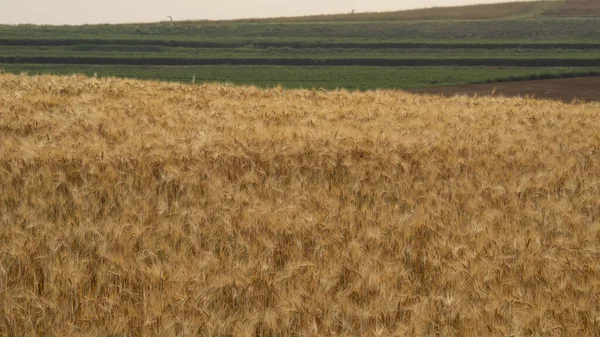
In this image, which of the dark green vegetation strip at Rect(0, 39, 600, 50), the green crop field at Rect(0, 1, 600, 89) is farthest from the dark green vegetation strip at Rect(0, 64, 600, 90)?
the dark green vegetation strip at Rect(0, 39, 600, 50)

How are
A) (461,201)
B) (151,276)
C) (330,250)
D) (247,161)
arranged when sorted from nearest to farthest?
(151,276), (330,250), (461,201), (247,161)

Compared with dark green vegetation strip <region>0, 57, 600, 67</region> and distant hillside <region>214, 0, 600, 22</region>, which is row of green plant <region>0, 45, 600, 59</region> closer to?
dark green vegetation strip <region>0, 57, 600, 67</region>

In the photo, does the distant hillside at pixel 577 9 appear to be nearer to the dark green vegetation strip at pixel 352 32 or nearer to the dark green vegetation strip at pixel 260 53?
the dark green vegetation strip at pixel 352 32

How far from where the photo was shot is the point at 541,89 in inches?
1191

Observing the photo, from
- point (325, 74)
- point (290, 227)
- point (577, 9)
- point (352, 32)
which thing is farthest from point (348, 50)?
point (290, 227)

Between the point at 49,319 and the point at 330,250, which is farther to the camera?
the point at 330,250

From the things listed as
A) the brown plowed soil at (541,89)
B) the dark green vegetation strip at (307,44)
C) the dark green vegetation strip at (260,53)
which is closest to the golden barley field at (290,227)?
the brown plowed soil at (541,89)

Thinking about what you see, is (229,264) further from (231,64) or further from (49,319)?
(231,64)

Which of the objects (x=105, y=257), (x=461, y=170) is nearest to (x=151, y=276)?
(x=105, y=257)

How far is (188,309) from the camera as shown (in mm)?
3865

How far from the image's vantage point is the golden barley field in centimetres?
385

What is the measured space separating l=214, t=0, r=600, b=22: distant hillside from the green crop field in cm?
22

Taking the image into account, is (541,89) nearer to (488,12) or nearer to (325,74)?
(325,74)

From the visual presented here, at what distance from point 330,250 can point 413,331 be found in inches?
54.4
